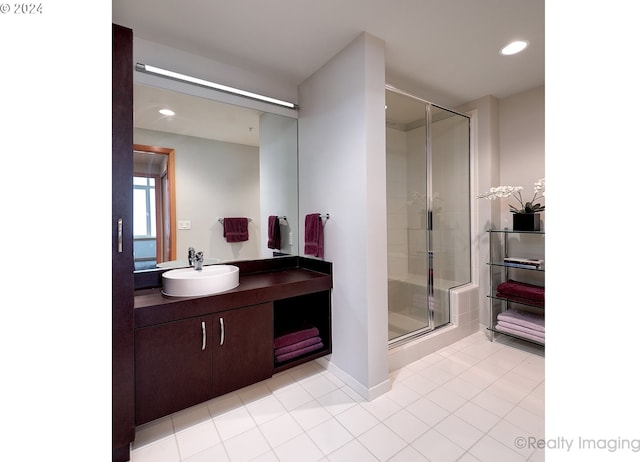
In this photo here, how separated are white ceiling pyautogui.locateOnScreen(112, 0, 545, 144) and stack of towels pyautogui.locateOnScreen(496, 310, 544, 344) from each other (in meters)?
2.24

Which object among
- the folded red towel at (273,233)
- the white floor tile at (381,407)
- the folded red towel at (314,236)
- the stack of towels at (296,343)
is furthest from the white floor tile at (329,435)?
the folded red towel at (273,233)

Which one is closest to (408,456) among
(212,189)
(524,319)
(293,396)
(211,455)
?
(293,396)

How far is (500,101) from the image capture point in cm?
291

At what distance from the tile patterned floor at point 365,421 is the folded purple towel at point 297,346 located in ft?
0.98

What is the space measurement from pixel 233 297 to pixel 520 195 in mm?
2956

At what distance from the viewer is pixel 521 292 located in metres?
2.51

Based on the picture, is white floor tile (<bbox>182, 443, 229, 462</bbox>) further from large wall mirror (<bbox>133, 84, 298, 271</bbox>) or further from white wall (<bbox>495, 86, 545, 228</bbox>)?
white wall (<bbox>495, 86, 545, 228</bbox>)

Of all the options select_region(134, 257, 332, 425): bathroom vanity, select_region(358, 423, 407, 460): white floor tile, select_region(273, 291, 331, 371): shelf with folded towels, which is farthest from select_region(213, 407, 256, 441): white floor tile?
select_region(358, 423, 407, 460): white floor tile

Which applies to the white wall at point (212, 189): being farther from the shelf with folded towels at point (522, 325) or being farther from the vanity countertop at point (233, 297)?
the shelf with folded towels at point (522, 325)

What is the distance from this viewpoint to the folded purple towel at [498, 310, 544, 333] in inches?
96.6

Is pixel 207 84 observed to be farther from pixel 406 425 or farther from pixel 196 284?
pixel 406 425

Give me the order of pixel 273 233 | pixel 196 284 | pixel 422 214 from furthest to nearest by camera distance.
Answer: pixel 422 214 → pixel 273 233 → pixel 196 284
